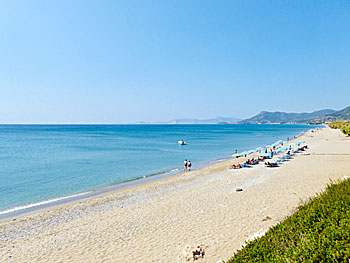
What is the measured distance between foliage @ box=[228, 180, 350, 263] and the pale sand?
6.11ft

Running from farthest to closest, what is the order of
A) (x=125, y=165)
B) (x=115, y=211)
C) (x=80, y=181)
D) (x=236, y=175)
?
(x=125, y=165) → (x=80, y=181) → (x=236, y=175) → (x=115, y=211)

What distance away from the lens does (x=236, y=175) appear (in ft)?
63.7

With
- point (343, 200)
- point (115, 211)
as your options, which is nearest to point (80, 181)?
point (115, 211)

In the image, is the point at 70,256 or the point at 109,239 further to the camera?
the point at 109,239

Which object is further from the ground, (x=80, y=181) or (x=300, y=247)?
(x=300, y=247)

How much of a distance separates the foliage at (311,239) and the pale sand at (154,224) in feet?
6.11

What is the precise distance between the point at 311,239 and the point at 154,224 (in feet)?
23.1

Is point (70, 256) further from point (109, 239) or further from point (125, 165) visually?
point (125, 165)

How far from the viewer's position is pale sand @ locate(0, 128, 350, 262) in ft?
25.6

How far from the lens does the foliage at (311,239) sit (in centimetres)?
350

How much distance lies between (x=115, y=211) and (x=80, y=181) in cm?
1037

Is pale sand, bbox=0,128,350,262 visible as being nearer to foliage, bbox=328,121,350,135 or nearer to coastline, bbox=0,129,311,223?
coastline, bbox=0,129,311,223

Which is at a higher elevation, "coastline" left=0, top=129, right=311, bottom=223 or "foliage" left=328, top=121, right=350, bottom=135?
"foliage" left=328, top=121, right=350, bottom=135

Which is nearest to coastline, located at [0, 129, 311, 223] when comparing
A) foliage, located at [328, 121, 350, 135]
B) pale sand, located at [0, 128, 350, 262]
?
pale sand, located at [0, 128, 350, 262]
